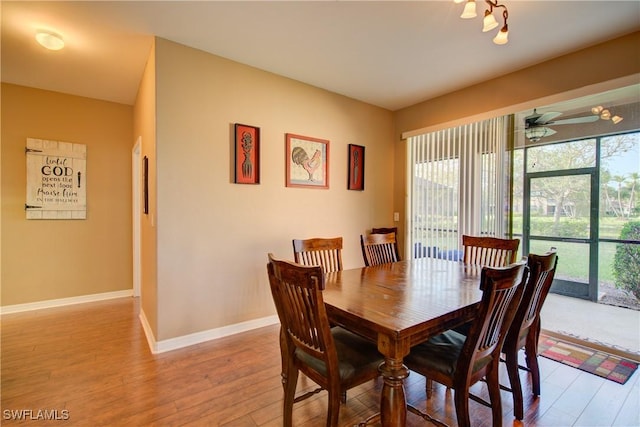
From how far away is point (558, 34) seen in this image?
246 centimetres

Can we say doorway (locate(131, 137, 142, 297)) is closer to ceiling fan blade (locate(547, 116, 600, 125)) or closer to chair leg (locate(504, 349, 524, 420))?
chair leg (locate(504, 349, 524, 420))

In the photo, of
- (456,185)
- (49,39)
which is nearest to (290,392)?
(456,185)

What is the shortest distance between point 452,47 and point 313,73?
1.40 metres

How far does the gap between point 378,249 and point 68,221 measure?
398 centimetres

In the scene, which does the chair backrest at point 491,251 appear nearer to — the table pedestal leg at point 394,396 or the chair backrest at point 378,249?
the chair backrest at point 378,249

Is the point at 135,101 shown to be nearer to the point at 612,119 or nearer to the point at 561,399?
the point at 561,399

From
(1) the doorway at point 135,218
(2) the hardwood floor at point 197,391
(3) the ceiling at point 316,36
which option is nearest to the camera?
(2) the hardwood floor at point 197,391

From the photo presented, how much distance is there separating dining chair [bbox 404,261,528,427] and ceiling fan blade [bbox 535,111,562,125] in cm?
264

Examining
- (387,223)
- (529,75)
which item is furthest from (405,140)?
(529,75)

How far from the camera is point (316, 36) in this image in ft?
8.30

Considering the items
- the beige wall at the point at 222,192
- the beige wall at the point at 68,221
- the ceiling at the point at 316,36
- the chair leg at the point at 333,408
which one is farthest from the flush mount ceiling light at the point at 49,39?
the chair leg at the point at 333,408

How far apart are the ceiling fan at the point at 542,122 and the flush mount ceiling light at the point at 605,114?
0.16 ft

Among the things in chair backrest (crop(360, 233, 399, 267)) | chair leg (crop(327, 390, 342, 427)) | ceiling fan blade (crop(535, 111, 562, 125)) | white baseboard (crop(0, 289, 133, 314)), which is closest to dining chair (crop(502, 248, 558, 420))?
chair leg (crop(327, 390, 342, 427))

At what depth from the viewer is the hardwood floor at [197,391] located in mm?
1762
